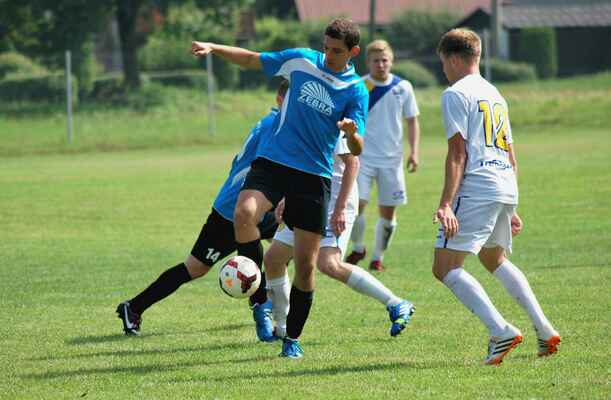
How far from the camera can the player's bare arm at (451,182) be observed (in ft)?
20.2

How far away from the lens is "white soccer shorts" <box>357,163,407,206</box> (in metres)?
11.4

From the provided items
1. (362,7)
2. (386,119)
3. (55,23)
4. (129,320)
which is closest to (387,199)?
(386,119)

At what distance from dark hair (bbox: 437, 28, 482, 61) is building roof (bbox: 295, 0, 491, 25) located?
6086 centimetres

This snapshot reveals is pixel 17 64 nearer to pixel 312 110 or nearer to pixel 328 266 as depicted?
pixel 328 266

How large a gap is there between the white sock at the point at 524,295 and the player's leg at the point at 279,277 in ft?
5.14

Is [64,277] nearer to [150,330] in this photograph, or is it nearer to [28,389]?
[150,330]

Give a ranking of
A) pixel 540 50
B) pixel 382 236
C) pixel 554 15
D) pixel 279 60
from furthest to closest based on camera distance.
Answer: pixel 554 15
pixel 540 50
pixel 382 236
pixel 279 60

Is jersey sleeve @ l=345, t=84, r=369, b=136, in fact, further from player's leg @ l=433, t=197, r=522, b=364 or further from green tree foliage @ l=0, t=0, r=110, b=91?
green tree foliage @ l=0, t=0, r=110, b=91

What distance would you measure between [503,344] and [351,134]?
1.52 metres

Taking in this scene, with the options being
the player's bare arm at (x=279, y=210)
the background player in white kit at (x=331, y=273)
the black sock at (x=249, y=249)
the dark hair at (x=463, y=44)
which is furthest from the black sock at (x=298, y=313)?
the dark hair at (x=463, y=44)

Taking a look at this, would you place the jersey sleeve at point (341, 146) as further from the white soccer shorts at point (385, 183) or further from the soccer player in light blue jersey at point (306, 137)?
the white soccer shorts at point (385, 183)

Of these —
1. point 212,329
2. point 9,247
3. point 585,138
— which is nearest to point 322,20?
point 585,138

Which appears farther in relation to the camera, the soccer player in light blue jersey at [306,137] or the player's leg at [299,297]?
the player's leg at [299,297]

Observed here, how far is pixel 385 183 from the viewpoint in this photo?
37.4 ft
